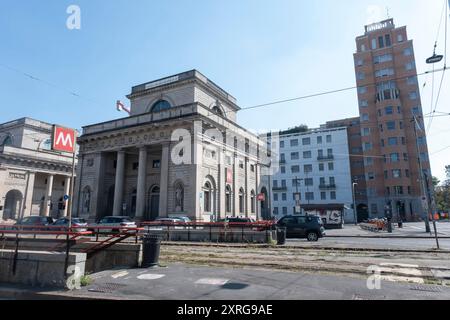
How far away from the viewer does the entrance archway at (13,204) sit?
4953 centimetres

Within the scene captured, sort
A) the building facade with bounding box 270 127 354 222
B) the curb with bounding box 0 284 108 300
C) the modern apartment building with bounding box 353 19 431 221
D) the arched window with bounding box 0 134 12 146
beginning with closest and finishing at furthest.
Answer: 1. the curb with bounding box 0 284 108 300
2. the modern apartment building with bounding box 353 19 431 221
3. the arched window with bounding box 0 134 12 146
4. the building facade with bounding box 270 127 354 222

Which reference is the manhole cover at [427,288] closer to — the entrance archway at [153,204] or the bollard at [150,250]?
the bollard at [150,250]

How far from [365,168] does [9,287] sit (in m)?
68.0

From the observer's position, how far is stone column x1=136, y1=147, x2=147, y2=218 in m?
36.0

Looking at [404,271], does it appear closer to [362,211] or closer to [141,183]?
[141,183]

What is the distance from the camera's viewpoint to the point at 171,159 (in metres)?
35.2

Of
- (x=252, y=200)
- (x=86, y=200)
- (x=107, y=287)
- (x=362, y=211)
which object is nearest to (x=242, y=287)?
(x=107, y=287)

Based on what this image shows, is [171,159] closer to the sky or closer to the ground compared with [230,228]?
closer to the sky

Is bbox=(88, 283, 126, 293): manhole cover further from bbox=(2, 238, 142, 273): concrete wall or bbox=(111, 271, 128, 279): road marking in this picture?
bbox=(2, 238, 142, 273): concrete wall

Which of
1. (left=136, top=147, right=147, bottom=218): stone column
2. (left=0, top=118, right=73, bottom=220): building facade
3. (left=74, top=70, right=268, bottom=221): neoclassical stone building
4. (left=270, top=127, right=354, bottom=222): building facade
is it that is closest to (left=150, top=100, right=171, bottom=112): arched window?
(left=74, top=70, right=268, bottom=221): neoclassical stone building

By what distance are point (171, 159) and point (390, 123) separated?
50968 mm

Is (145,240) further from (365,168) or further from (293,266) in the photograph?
(365,168)

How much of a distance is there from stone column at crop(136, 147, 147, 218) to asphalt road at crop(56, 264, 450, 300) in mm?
28023

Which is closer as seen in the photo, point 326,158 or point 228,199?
point 228,199
